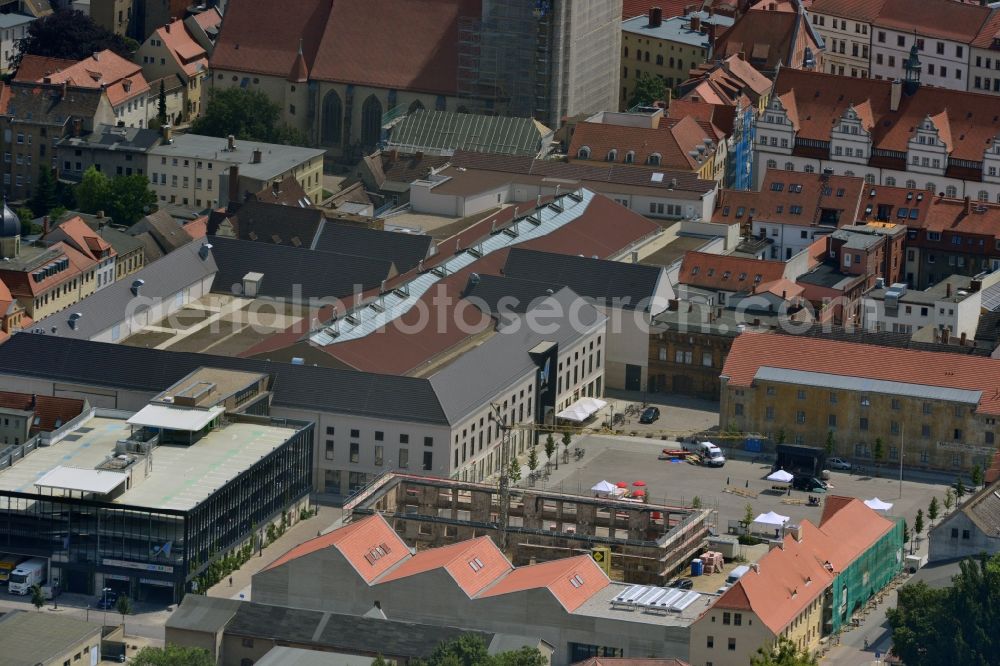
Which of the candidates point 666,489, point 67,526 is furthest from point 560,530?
point 67,526

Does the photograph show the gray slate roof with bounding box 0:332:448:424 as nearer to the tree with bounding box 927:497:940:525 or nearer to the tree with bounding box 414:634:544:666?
the tree with bounding box 927:497:940:525

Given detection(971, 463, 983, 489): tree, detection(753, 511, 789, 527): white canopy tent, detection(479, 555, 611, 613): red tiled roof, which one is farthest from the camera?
detection(971, 463, 983, 489): tree

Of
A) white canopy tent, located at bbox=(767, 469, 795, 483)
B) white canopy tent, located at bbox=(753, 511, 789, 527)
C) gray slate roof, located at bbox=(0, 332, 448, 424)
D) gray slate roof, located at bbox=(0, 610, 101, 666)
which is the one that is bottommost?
gray slate roof, located at bbox=(0, 610, 101, 666)

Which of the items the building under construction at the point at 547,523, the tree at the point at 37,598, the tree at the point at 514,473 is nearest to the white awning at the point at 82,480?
the tree at the point at 37,598

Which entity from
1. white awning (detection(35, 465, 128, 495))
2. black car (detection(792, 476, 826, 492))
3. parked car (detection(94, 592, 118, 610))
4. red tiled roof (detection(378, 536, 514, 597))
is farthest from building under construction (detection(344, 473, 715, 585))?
black car (detection(792, 476, 826, 492))

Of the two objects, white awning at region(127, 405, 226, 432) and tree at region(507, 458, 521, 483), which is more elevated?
white awning at region(127, 405, 226, 432)

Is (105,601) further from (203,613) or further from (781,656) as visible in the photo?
(781,656)

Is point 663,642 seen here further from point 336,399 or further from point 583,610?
point 336,399

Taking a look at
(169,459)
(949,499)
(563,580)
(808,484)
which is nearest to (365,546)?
(563,580)
